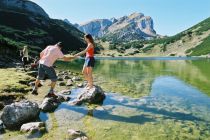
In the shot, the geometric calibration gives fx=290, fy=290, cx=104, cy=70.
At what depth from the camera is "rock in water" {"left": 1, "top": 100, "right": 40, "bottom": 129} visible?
1480 cm

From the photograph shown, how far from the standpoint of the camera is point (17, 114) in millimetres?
15148

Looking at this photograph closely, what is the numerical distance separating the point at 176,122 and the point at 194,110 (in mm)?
4165

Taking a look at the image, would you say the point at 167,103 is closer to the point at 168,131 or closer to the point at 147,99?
the point at 147,99

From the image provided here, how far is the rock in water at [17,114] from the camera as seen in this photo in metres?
14.8

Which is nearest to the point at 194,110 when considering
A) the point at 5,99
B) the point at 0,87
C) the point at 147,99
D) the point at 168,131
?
the point at 147,99

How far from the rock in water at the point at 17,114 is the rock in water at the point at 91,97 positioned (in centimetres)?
475

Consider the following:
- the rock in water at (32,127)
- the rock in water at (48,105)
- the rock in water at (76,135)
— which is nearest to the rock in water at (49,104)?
the rock in water at (48,105)

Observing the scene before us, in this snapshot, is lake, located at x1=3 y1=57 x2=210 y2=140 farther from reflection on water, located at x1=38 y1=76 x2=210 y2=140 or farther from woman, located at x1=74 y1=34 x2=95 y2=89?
woman, located at x1=74 y1=34 x2=95 y2=89

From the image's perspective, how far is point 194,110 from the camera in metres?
20.0

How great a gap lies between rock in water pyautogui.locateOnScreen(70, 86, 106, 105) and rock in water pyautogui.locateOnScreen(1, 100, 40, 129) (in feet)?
15.6

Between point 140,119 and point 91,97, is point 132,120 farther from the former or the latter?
point 91,97

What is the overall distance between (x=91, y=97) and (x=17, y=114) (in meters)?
6.93

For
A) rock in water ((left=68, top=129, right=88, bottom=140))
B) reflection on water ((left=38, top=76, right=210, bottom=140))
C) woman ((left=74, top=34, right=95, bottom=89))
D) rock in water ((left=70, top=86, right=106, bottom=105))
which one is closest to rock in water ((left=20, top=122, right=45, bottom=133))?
reflection on water ((left=38, top=76, right=210, bottom=140))

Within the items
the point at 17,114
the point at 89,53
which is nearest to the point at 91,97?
the point at 89,53
